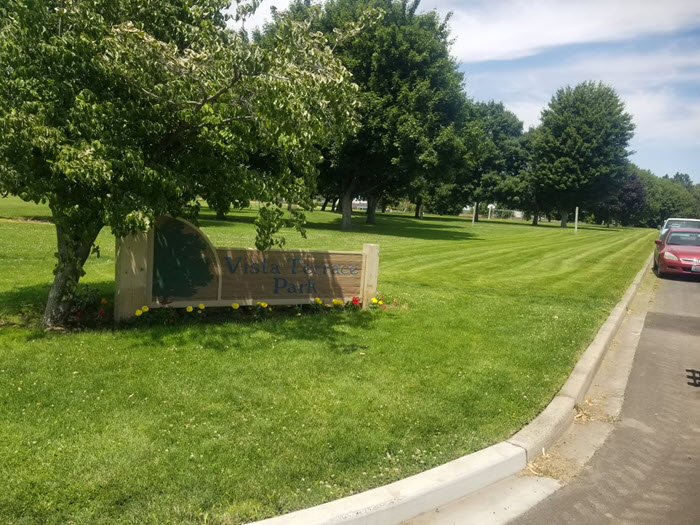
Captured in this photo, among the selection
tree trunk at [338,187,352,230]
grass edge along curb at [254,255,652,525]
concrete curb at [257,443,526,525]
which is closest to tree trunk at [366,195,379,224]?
tree trunk at [338,187,352,230]

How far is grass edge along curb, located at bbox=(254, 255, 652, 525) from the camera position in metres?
3.02

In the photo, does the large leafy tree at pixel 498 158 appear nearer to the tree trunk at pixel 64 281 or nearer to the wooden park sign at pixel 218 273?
the wooden park sign at pixel 218 273

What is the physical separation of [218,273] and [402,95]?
21.3 metres

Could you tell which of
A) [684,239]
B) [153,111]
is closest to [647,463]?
[153,111]

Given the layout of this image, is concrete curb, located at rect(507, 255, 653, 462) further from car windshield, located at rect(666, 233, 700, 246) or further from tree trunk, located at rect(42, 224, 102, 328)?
car windshield, located at rect(666, 233, 700, 246)

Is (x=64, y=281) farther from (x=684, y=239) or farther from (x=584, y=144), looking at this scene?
(x=584, y=144)

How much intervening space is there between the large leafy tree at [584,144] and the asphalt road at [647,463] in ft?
160

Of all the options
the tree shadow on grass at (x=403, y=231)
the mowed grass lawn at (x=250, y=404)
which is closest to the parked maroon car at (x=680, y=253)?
the mowed grass lawn at (x=250, y=404)

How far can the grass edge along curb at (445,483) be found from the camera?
302 cm

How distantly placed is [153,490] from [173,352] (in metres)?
2.54

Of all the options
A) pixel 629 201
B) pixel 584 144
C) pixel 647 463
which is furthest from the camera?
pixel 629 201

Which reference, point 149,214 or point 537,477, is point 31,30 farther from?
point 537,477

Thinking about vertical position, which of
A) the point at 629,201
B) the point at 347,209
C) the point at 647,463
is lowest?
the point at 647,463

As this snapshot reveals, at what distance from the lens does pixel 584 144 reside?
50.6 meters
